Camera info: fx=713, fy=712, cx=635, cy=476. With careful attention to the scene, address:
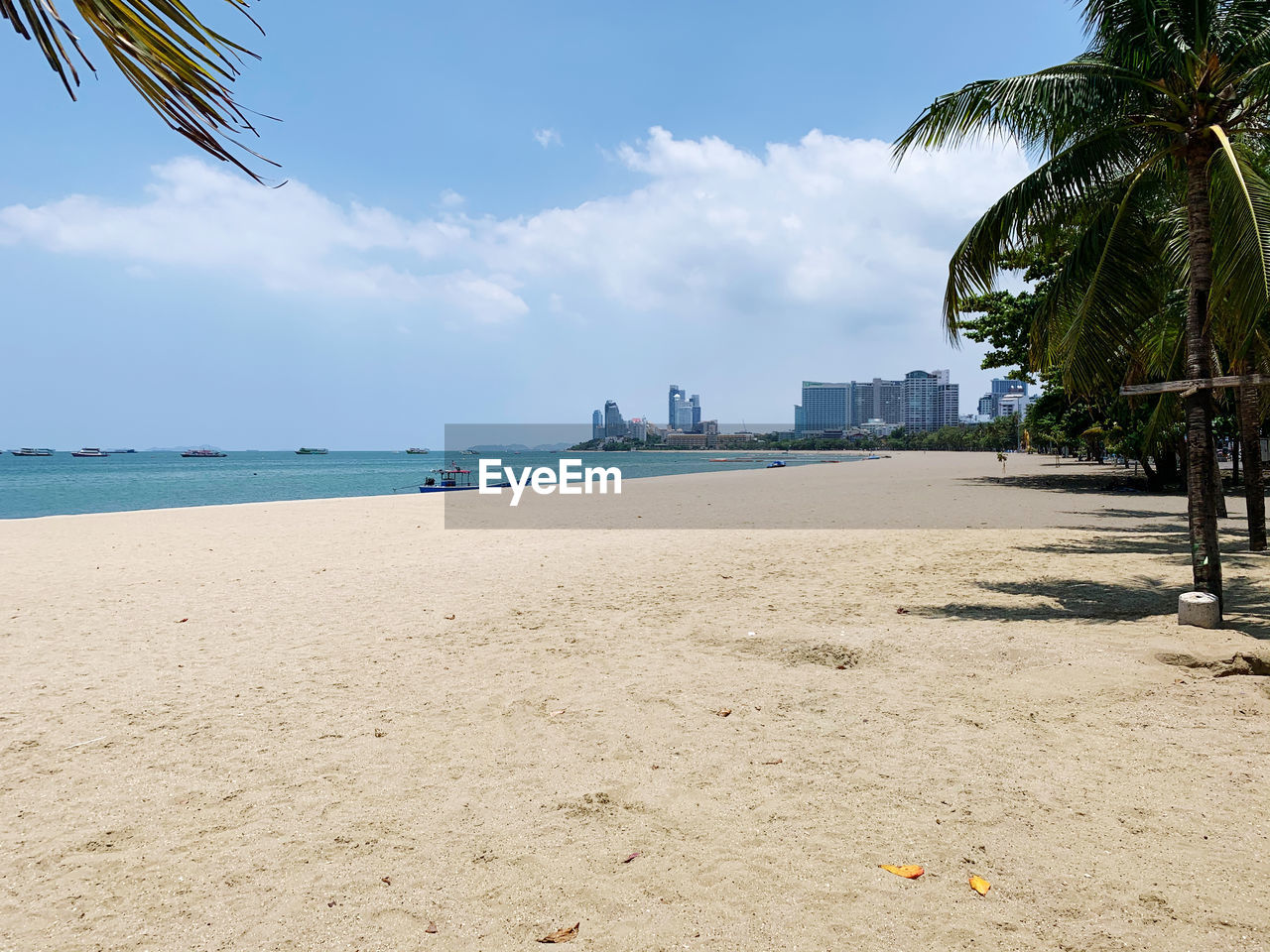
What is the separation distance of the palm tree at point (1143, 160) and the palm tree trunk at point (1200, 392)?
13 millimetres

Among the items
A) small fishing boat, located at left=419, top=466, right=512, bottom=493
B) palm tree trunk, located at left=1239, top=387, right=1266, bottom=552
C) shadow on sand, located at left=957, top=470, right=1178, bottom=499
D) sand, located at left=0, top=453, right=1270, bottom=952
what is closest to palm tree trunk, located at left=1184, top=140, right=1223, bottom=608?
sand, located at left=0, top=453, right=1270, bottom=952

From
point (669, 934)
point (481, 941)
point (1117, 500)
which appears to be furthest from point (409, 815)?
point (1117, 500)

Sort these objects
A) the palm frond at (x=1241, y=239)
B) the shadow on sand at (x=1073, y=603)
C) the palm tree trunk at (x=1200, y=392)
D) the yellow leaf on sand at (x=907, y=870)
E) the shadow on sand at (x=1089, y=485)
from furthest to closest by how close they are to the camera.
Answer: the shadow on sand at (x=1089, y=485), the shadow on sand at (x=1073, y=603), the palm tree trunk at (x=1200, y=392), the palm frond at (x=1241, y=239), the yellow leaf on sand at (x=907, y=870)

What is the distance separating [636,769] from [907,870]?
1461 millimetres

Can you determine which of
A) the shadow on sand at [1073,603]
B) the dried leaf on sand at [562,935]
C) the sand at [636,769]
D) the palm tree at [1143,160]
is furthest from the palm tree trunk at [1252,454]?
the dried leaf on sand at [562,935]

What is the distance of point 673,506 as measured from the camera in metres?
21.3

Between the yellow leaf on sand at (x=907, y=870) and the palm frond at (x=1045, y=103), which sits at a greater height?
the palm frond at (x=1045, y=103)

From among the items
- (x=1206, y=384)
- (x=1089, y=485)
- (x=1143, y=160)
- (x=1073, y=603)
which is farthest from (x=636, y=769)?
(x=1089, y=485)

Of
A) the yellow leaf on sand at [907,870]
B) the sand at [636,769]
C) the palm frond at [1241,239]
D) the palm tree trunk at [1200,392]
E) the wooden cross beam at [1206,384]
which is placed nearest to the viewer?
the sand at [636,769]

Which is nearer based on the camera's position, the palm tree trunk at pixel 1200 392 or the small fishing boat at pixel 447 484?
the palm tree trunk at pixel 1200 392

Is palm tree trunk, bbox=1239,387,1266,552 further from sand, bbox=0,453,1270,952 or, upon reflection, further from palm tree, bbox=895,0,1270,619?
palm tree, bbox=895,0,1270,619

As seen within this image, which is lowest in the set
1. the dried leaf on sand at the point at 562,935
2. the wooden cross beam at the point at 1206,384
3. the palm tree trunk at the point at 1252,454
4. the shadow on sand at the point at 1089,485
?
the dried leaf on sand at the point at 562,935

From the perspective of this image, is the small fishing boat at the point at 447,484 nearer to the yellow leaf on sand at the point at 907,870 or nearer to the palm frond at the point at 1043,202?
the palm frond at the point at 1043,202

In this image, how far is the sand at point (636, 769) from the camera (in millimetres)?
2572
